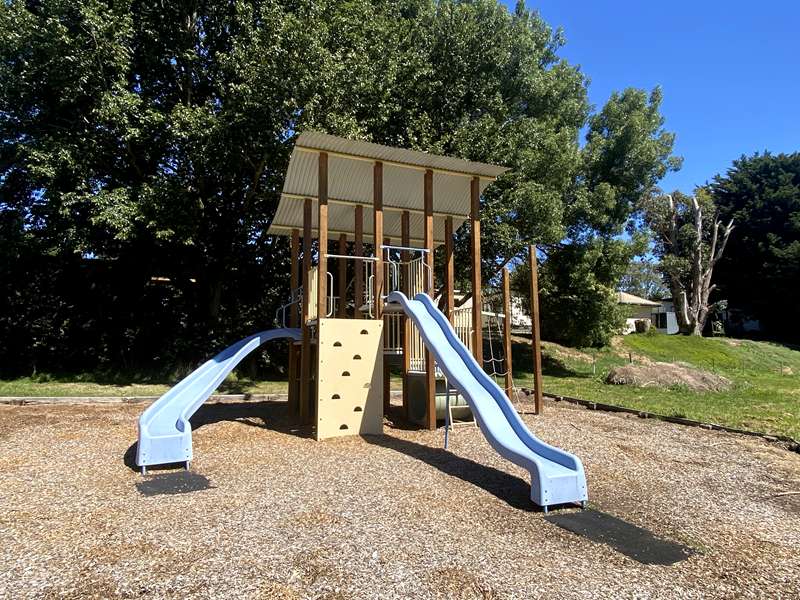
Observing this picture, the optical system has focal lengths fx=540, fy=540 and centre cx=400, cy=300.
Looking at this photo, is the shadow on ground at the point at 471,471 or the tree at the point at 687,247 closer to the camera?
the shadow on ground at the point at 471,471

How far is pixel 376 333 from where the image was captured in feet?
25.7

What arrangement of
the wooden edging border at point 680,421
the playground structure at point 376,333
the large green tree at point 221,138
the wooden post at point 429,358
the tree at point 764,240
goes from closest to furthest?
1. the playground structure at point 376,333
2. the wooden edging border at point 680,421
3. the wooden post at point 429,358
4. the large green tree at point 221,138
5. the tree at point 764,240

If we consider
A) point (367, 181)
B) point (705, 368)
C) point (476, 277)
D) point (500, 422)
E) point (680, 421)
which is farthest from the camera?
point (705, 368)

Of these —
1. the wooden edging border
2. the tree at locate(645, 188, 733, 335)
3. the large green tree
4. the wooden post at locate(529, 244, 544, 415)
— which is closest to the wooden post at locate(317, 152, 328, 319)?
the wooden post at locate(529, 244, 544, 415)

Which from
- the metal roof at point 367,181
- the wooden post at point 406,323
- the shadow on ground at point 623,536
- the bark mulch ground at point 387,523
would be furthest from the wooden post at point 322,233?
the shadow on ground at point 623,536

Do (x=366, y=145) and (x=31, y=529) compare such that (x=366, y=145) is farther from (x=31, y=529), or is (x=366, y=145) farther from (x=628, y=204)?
(x=628, y=204)

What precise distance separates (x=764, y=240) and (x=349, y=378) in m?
37.7

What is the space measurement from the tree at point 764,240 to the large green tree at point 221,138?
67.7 ft

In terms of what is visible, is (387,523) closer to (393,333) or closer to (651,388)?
(393,333)

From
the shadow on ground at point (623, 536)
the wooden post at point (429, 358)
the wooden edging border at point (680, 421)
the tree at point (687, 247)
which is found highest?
the tree at point (687, 247)

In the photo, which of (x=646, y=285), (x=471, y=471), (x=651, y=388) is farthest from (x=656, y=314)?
(x=471, y=471)

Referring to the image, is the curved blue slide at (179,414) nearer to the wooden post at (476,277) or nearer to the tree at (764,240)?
the wooden post at (476,277)

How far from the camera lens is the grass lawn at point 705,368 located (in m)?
9.91

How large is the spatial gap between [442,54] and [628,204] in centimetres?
831
